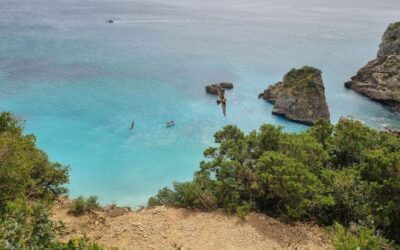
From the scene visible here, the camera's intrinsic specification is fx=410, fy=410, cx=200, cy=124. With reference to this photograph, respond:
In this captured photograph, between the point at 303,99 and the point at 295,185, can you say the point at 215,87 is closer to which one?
the point at 303,99

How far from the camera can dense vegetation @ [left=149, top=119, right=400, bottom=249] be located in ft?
65.3

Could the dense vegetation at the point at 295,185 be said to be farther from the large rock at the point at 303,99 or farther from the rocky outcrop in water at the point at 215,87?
the rocky outcrop in water at the point at 215,87

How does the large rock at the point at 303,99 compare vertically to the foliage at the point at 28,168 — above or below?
below

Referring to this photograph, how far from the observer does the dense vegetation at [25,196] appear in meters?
10.4

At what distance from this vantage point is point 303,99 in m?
55.2

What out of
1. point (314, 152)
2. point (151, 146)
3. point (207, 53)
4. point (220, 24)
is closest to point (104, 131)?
point (151, 146)

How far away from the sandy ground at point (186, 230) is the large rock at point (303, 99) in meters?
36.0

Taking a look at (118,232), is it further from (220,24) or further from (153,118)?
(220,24)

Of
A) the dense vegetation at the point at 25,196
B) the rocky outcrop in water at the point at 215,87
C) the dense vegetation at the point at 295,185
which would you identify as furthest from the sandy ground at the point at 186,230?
the rocky outcrop in water at the point at 215,87

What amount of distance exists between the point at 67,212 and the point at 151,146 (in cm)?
2350

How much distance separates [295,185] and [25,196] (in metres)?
12.0

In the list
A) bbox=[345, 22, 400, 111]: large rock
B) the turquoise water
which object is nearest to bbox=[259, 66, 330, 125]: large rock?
the turquoise water

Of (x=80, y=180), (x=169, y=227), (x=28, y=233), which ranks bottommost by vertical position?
(x=80, y=180)

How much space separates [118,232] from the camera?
18.3 metres
